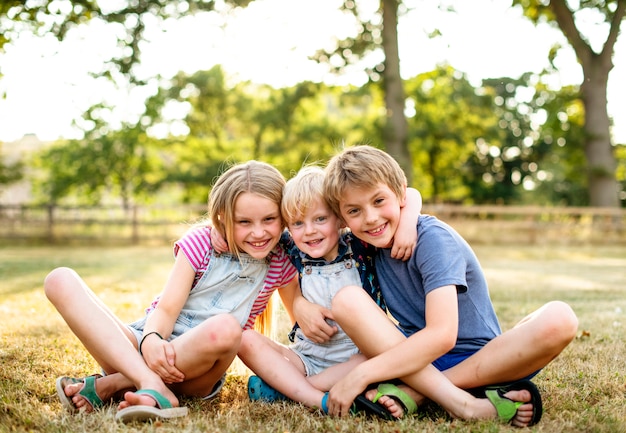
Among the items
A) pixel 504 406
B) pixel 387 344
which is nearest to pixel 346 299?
pixel 387 344

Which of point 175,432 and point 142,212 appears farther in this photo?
point 142,212

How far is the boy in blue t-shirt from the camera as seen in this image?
2.23 meters

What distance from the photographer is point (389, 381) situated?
7.86 ft

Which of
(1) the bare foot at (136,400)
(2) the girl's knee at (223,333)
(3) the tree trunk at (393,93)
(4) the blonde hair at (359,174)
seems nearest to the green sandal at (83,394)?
(1) the bare foot at (136,400)

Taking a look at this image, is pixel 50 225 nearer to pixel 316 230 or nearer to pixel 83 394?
pixel 83 394

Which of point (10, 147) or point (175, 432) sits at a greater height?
point (10, 147)

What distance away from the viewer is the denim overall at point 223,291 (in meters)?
2.68

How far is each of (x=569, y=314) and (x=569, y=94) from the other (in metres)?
16.3

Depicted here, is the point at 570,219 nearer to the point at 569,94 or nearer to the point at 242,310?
the point at 569,94

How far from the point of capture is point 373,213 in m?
2.47

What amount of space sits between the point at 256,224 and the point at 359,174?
520 millimetres

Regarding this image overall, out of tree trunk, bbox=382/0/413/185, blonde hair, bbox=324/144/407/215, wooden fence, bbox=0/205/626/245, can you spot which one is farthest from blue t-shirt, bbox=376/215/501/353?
tree trunk, bbox=382/0/413/185

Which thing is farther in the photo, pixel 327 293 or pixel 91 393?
pixel 327 293

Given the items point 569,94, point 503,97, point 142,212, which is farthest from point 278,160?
point 503,97
